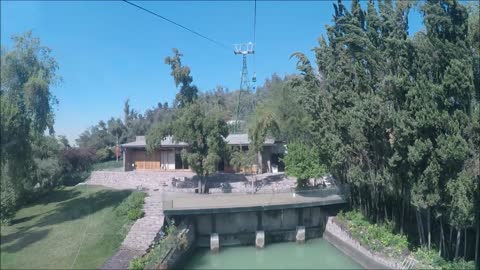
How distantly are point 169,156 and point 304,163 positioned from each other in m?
14.8

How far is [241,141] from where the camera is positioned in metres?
34.2

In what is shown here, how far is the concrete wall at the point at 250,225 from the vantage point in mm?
21906

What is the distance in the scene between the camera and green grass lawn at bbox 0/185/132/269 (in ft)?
29.6

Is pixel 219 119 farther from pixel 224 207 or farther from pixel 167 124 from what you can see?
pixel 224 207

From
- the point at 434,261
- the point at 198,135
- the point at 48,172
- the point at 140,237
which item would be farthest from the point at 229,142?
the point at 434,261

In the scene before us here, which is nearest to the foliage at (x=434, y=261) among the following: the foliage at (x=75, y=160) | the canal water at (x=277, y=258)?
the canal water at (x=277, y=258)

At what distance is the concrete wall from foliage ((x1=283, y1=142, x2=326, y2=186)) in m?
2.37

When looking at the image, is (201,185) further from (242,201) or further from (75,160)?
(75,160)

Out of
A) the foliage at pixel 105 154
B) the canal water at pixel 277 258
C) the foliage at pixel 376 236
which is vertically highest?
the foliage at pixel 105 154

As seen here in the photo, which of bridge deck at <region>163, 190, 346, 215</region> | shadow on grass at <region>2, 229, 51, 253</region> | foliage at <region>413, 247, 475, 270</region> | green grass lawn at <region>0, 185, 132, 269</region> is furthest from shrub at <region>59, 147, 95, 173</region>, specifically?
foliage at <region>413, 247, 475, 270</region>

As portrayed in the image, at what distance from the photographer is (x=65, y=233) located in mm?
13422

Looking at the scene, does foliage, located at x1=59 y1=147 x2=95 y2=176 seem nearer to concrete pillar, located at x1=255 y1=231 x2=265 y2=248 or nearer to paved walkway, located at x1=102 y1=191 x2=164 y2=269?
paved walkway, located at x1=102 y1=191 x2=164 y2=269

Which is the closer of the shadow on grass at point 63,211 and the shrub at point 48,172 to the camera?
the shadow on grass at point 63,211

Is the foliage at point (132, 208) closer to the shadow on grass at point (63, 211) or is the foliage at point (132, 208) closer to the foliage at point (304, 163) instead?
the shadow on grass at point (63, 211)
